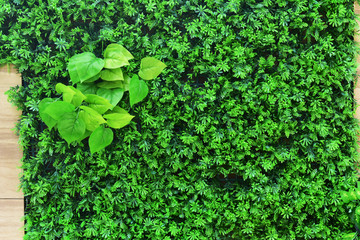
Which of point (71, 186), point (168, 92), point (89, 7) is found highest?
point (89, 7)

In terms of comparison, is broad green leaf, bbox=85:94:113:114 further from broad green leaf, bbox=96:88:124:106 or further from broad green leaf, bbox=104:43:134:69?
broad green leaf, bbox=104:43:134:69

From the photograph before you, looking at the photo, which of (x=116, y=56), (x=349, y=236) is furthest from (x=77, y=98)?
(x=349, y=236)

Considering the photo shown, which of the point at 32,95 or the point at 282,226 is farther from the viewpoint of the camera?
the point at 282,226

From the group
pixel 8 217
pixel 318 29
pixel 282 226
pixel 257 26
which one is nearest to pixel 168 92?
pixel 257 26

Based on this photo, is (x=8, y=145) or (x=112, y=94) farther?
(x=8, y=145)

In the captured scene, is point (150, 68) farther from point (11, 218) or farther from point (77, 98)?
point (11, 218)

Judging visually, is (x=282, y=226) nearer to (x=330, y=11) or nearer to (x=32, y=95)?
(x=330, y=11)

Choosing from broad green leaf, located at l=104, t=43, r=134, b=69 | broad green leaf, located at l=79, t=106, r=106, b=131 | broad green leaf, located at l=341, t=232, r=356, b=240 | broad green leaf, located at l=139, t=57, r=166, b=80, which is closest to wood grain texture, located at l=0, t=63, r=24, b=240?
broad green leaf, located at l=79, t=106, r=106, b=131
